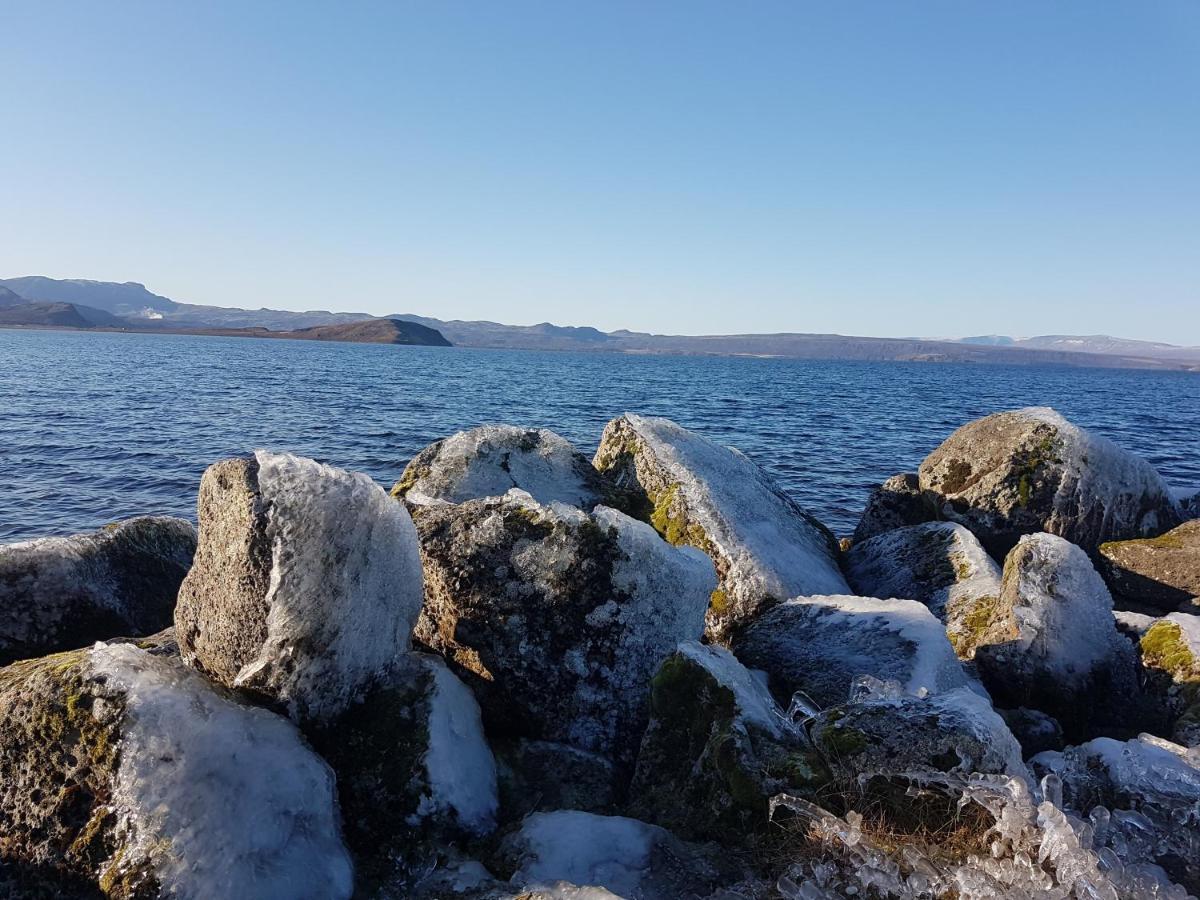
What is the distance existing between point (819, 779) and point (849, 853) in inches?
24.6

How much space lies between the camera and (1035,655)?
8836 millimetres

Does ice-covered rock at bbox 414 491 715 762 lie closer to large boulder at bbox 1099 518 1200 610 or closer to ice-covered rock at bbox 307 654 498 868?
ice-covered rock at bbox 307 654 498 868

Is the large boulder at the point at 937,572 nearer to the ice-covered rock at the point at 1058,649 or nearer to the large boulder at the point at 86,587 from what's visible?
the ice-covered rock at the point at 1058,649

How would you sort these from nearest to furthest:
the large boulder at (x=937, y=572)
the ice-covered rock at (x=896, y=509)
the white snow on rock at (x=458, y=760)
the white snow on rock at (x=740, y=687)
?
the white snow on rock at (x=458, y=760) < the white snow on rock at (x=740, y=687) < the large boulder at (x=937, y=572) < the ice-covered rock at (x=896, y=509)

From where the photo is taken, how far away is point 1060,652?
893 cm

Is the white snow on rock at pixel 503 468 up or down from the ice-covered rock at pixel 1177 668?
up

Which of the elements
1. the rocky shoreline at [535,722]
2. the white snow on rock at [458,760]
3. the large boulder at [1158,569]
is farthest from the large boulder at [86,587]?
the large boulder at [1158,569]

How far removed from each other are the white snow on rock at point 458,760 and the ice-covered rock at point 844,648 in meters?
Result: 3.81

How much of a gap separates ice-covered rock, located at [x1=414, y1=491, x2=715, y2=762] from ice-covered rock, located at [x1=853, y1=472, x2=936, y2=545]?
8.67 meters

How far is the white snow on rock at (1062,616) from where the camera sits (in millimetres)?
8898

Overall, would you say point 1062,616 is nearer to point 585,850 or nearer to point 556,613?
point 556,613

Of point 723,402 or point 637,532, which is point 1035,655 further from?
point 723,402

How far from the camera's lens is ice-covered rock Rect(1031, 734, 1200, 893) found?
5.66 metres

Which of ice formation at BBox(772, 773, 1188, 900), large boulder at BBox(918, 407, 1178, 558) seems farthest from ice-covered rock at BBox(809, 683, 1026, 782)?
large boulder at BBox(918, 407, 1178, 558)
